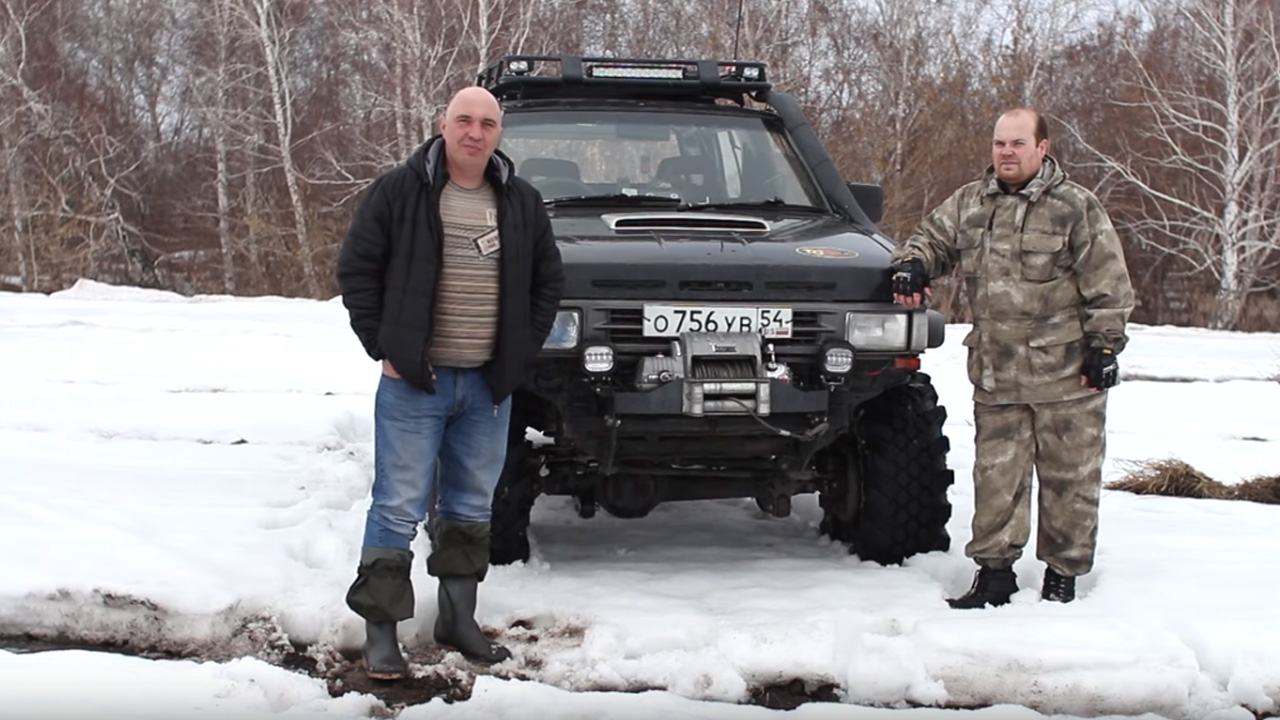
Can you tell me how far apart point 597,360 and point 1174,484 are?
396 cm

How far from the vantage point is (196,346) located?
1255 cm

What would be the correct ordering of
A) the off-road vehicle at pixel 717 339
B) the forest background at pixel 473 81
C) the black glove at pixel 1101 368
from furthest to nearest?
the forest background at pixel 473 81
the off-road vehicle at pixel 717 339
the black glove at pixel 1101 368

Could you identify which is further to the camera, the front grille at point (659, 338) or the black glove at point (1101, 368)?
the front grille at point (659, 338)

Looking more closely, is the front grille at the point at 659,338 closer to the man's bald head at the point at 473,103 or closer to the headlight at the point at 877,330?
the headlight at the point at 877,330

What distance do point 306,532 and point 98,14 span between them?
28.3 m

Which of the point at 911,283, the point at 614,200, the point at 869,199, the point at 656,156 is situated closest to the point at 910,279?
the point at 911,283

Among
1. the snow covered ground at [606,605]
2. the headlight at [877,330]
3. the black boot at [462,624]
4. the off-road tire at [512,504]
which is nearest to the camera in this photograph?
the snow covered ground at [606,605]

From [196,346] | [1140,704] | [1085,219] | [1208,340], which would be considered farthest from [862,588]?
[1208,340]

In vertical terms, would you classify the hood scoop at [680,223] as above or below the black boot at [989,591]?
above

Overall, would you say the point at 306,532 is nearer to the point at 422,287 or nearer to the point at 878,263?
the point at 422,287

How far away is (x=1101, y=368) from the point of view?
434cm

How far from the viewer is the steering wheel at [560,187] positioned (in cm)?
547

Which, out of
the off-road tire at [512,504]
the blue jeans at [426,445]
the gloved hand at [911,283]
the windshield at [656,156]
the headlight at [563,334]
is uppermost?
the windshield at [656,156]

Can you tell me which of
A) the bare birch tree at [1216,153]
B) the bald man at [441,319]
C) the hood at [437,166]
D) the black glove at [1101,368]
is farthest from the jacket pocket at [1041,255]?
the bare birch tree at [1216,153]
